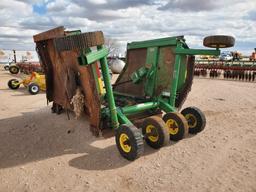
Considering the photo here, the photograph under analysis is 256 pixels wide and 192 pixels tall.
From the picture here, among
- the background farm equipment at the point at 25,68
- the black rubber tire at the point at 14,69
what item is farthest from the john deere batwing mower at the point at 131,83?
the black rubber tire at the point at 14,69

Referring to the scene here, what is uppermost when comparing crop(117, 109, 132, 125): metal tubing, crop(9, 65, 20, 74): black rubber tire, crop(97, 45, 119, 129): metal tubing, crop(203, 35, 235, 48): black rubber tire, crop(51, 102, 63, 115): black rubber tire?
crop(203, 35, 235, 48): black rubber tire

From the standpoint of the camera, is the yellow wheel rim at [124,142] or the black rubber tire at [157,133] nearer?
the yellow wheel rim at [124,142]

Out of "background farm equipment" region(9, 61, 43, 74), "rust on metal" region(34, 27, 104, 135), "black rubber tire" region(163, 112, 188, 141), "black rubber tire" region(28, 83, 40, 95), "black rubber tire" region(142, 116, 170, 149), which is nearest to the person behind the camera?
"rust on metal" region(34, 27, 104, 135)

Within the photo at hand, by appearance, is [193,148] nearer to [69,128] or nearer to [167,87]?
[167,87]

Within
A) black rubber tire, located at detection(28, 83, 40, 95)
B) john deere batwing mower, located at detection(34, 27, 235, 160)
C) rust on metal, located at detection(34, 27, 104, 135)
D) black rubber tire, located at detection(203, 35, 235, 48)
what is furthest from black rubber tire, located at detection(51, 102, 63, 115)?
black rubber tire, located at detection(28, 83, 40, 95)

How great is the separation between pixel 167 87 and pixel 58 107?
7.75ft

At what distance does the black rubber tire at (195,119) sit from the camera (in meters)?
4.26

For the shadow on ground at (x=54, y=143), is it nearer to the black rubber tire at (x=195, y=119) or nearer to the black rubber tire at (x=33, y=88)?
the black rubber tire at (x=195, y=119)

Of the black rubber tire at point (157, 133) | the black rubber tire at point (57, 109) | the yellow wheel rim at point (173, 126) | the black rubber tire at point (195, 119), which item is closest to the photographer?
the black rubber tire at point (157, 133)

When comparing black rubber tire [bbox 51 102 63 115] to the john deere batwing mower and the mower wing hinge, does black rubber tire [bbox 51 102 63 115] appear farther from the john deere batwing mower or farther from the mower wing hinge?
the mower wing hinge

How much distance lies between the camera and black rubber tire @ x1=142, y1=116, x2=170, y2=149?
3.49m

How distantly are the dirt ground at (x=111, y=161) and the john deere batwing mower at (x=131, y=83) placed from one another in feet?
0.86

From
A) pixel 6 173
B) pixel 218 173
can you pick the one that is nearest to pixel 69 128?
pixel 6 173

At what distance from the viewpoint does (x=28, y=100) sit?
781 cm
